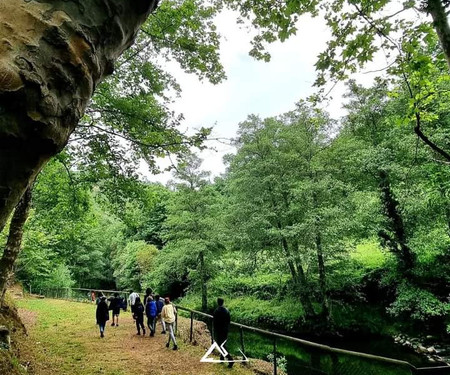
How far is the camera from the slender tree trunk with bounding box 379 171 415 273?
1650 centimetres

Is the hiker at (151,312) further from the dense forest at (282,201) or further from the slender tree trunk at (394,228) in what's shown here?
the slender tree trunk at (394,228)

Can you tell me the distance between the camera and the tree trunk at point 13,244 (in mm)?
7285

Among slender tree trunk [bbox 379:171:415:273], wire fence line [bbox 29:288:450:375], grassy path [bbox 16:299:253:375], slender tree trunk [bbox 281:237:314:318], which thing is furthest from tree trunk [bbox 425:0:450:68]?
slender tree trunk [bbox 281:237:314:318]

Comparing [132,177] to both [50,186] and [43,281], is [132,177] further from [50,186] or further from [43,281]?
[43,281]

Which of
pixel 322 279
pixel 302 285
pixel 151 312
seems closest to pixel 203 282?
pixel 302 285

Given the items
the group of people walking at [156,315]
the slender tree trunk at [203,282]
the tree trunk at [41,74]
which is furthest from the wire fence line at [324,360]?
the slender tree trunk at [203,282]

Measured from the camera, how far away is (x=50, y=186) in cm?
1012

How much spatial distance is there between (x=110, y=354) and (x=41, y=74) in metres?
9.12

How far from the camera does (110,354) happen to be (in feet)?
29.0

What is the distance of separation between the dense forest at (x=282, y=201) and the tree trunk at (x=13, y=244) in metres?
1.35

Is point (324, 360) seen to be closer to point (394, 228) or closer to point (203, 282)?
point (394, 228)

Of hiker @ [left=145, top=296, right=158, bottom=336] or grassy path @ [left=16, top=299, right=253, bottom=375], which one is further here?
hiker @ [left=145, top=296, right=158, bottom=336]

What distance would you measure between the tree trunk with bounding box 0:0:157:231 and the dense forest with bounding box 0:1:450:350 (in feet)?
17.6

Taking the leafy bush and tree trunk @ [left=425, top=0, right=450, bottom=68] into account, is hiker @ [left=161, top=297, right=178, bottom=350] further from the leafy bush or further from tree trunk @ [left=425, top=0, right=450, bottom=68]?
the leafy bush
